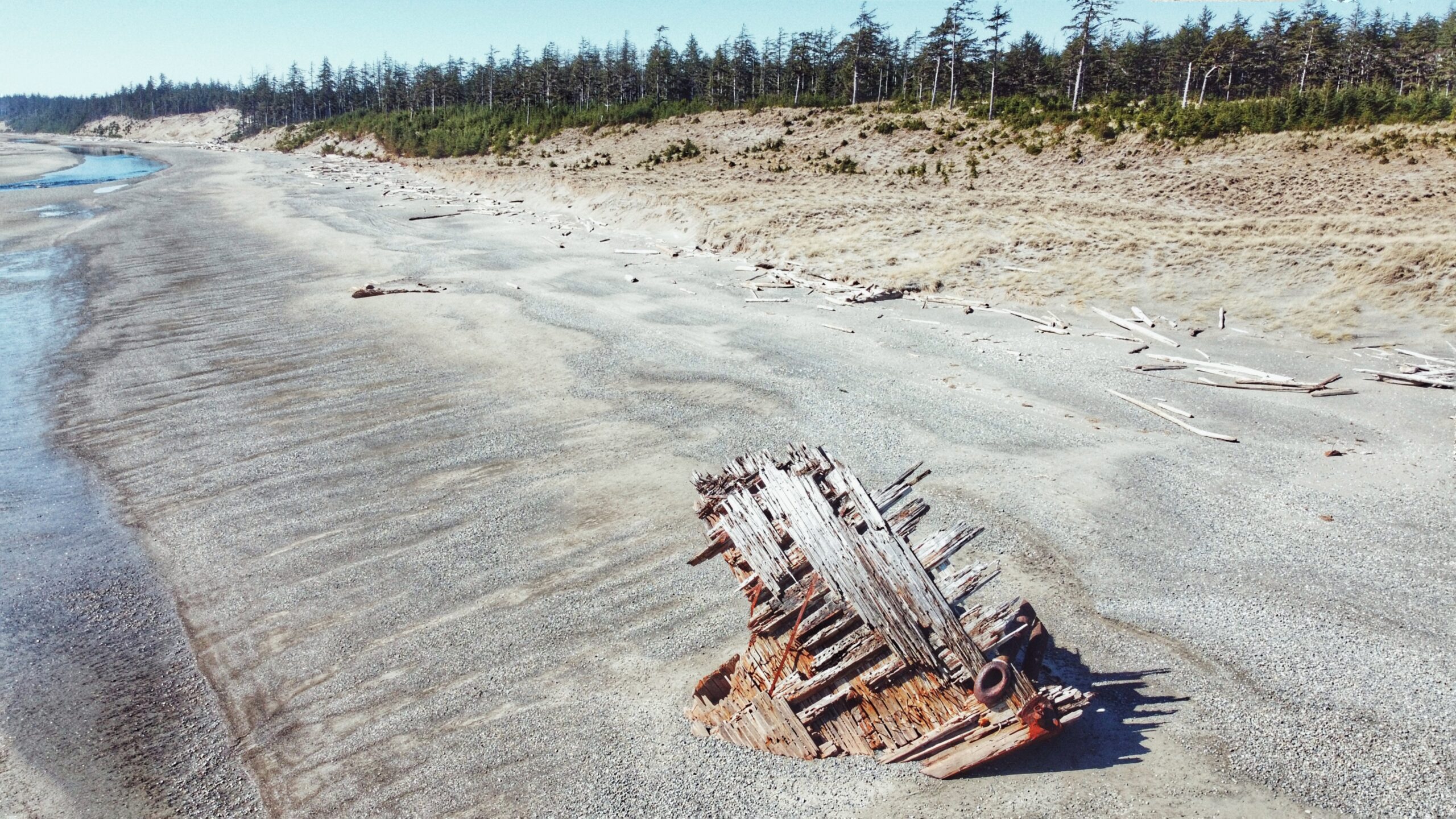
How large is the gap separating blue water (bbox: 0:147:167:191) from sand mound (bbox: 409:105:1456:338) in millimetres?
38094

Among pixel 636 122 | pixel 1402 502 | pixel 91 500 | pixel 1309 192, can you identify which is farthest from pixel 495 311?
pixel 636 122

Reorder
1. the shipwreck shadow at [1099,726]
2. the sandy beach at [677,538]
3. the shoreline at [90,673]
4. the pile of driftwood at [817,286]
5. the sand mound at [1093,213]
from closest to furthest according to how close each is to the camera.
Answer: the shipwreck shadow at [1099,726], the sandy beach at [677,538], the shoreline at [90,673], the sand mound at [1093,213], the pile of driftwood at [817,286]

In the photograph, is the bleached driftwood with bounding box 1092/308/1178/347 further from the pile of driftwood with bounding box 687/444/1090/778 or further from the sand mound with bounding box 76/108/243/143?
the sand mound with bounding box 76/108/243/143

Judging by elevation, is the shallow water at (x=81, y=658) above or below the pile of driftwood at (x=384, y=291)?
below

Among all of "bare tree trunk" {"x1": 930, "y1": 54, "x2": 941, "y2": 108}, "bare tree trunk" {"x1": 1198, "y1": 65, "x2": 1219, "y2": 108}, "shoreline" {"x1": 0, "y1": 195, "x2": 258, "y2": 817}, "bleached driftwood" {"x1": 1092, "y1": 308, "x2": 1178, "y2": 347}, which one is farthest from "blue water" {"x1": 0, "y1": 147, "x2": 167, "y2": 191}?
"bare tree trunk" {"x1": 1198, "y1": 65, "x2": 1219, "y2": 108}

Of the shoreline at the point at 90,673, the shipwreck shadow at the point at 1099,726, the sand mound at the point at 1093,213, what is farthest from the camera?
the sand mound at the point at 1093,213

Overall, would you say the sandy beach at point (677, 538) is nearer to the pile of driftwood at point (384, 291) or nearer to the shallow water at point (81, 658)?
the shallow water at point (81, 658)

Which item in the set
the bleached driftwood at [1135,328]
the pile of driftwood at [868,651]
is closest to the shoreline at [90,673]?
the pile of driftwood at [868,651]

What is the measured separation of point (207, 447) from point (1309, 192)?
1231 inches

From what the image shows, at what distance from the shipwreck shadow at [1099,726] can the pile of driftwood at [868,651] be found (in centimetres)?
39

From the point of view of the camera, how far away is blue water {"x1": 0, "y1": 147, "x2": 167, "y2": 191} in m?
62.5

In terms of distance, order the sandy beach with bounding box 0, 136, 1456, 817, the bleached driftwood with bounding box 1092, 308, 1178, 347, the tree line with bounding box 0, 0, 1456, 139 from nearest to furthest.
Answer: the sandy beach with bounding box 0, 136, 1456, 817, the bleached driftwood with bounding box 1092, 308, 1178, 347, the tree line with bounding box 0, 0, 1456, 139

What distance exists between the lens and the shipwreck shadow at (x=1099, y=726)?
21.2ft

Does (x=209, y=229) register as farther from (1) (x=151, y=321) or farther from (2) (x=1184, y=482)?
(2) (x=1184, y=482)
